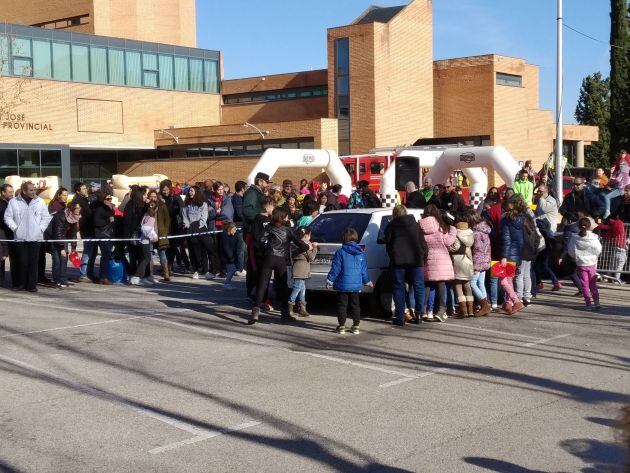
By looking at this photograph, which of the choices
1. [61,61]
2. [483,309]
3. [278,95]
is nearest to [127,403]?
[483,309]

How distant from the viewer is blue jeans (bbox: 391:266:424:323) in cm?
1188

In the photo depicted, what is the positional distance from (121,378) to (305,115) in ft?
156

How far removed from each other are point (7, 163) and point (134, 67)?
1084 centimetres

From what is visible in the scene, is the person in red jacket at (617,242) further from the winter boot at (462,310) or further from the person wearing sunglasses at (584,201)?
the winter boot at (462,310)

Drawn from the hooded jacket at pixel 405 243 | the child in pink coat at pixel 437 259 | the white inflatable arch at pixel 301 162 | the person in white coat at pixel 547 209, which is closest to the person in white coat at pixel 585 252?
the child in pink coat at pixel 437 259

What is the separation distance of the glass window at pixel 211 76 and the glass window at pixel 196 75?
44cm

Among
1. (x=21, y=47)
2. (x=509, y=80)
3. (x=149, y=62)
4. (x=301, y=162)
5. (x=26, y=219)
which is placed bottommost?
(x=26, y=219)

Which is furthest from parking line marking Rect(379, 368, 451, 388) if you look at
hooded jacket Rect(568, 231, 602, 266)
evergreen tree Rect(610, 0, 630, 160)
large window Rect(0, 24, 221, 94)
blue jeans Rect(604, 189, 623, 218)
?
evergreen tree Rect(610, 0, 630, 160)

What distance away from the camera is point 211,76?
57.8 m

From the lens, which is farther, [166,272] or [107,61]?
[107,61]

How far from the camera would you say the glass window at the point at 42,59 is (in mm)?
47656

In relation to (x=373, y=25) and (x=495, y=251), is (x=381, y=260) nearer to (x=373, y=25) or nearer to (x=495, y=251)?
(x=495, y=251)

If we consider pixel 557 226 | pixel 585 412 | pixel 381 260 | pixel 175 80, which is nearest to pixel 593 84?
pixel 175 80

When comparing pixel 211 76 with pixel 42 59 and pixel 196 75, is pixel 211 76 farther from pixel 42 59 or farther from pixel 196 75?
pixel 42 59
